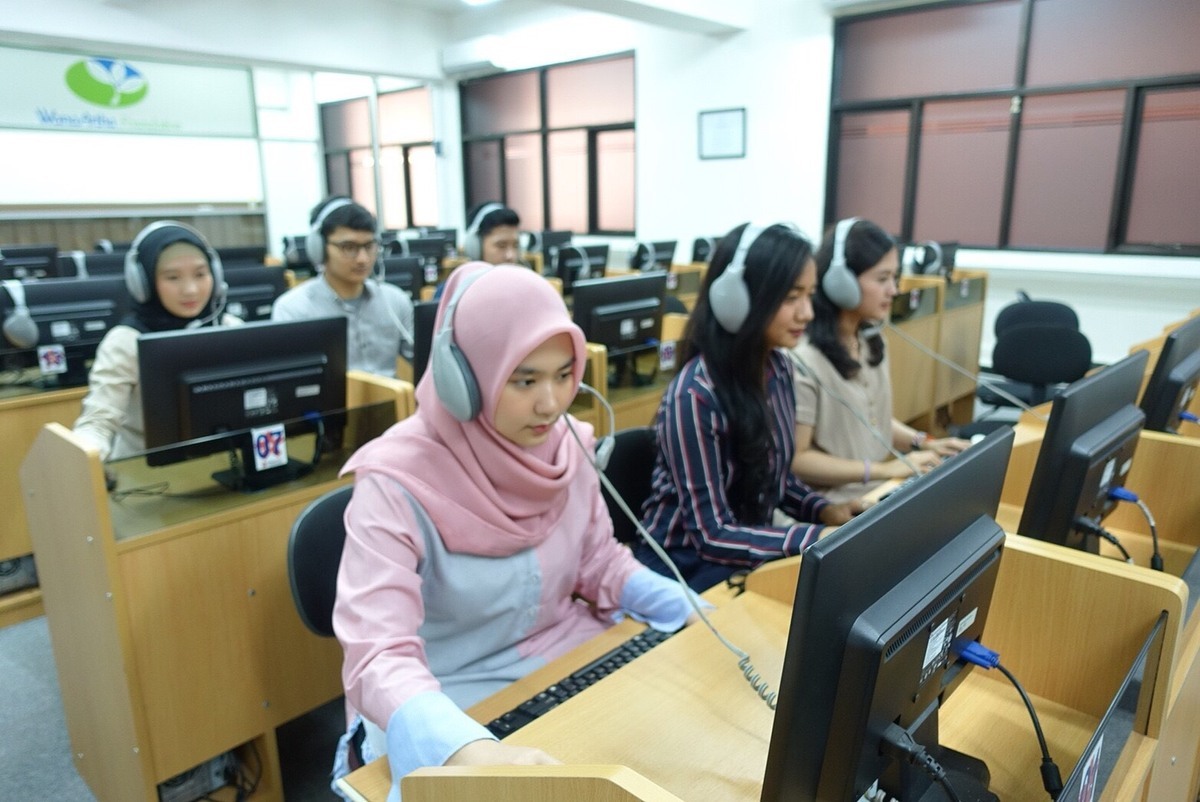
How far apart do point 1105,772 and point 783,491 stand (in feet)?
3.22

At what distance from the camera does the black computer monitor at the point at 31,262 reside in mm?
4488

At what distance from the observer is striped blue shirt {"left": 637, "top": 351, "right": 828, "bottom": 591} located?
1.45 metres

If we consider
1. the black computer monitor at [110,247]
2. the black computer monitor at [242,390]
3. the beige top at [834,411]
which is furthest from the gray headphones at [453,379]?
the black computer monitor at [110,247]

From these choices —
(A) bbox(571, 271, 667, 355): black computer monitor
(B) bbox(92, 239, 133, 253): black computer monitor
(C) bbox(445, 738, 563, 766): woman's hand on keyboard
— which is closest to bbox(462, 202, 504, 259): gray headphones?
(A) bbox(571, 271, 667, 355): black computer monitor

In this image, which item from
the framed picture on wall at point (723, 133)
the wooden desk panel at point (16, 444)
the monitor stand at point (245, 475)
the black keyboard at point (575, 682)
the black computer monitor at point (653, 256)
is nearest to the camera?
the black keyboard at point (575, 682)

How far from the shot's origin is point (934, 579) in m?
0.65

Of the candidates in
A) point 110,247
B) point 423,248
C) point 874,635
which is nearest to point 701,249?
point 423,248

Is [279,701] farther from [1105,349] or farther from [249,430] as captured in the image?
[1105,349]

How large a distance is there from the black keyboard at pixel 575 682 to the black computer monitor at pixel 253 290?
2.90m

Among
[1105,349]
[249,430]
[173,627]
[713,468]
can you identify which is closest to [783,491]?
[713,468]

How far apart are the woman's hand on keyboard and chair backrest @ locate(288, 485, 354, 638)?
1.58 ft

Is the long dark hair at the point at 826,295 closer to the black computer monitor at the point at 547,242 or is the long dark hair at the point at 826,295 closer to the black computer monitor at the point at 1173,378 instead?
the black computer monitor at the point at 1173,378

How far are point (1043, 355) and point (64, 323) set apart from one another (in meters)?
3.64

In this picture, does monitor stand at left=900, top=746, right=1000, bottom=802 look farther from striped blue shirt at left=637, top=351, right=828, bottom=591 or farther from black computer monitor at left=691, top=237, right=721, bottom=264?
black computer monitor at left=691, top=237, right=721, bottom=264
